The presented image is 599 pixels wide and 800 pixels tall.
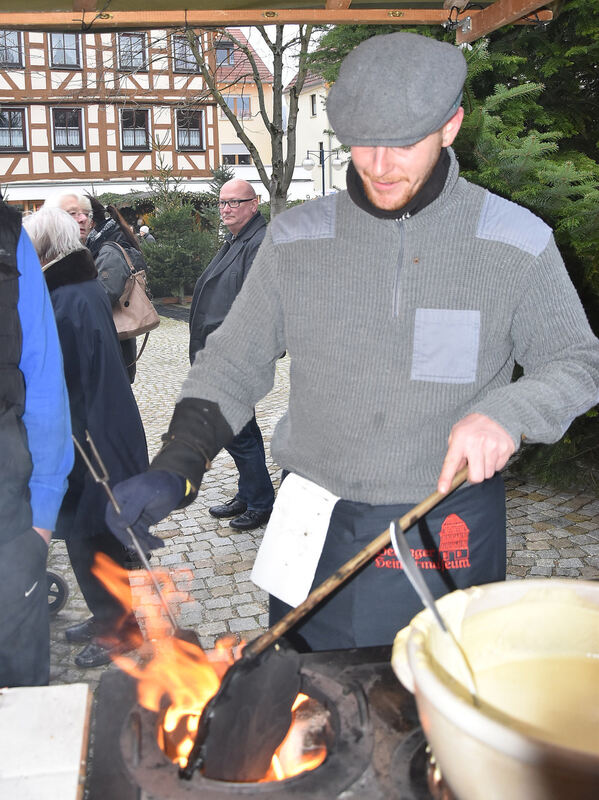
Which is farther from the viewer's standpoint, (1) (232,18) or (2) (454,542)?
(1) (232,18)

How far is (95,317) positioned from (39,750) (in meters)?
2.68

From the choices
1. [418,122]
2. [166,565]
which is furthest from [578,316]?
[166,565]

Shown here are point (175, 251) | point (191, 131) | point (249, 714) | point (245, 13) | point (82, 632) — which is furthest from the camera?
point (191, 131)

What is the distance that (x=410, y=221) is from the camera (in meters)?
1.93

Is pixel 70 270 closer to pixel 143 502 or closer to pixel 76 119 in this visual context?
pixel 143 502

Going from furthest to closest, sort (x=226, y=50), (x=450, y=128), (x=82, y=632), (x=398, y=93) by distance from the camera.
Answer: (x=226, y=50) → (x=82, y=632) → (x=450, y=128) → (x=398, y=93)

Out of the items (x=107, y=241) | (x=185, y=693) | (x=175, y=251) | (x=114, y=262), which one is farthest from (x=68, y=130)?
(x=185, y=693)

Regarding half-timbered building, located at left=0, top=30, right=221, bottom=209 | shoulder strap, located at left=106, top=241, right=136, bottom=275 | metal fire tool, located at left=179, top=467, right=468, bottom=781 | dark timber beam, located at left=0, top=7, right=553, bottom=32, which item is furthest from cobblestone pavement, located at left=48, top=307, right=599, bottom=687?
half-timbered building, located at left=0, top=30, right=221, bottom=209

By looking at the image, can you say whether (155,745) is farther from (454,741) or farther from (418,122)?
(418,122)

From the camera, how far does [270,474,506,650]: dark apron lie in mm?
1951

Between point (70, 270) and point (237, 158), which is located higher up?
point (70, 270)

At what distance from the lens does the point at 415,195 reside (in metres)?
1.89

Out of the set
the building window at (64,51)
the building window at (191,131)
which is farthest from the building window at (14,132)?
the building window at (191,131)

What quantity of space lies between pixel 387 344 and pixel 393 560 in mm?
534
